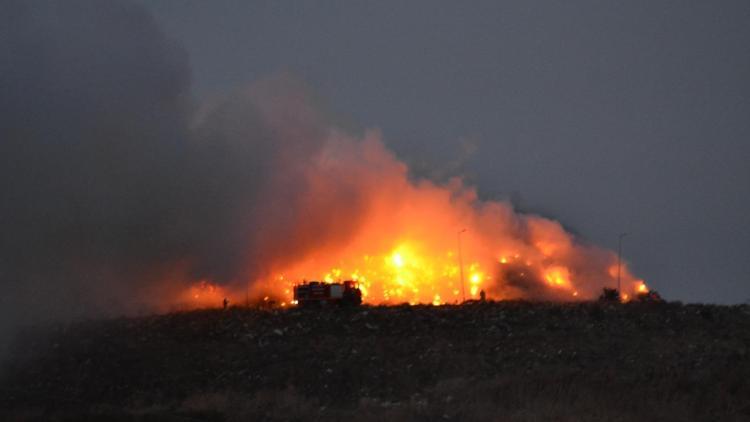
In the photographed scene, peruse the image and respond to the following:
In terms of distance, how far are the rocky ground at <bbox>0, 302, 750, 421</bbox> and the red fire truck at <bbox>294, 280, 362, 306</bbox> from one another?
594cm

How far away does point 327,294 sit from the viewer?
1816 inches

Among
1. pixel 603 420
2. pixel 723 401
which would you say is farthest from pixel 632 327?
pixel 603 420

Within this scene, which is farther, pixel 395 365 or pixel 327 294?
pixel 327 294

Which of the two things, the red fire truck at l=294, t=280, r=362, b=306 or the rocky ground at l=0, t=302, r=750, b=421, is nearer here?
the rocky ground at l=0, t=302, r=750, b=421

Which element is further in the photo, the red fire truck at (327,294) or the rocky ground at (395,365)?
the red fire truck at (327,294)

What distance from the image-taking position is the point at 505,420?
21359 millimetres

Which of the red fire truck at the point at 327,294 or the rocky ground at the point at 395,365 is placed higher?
the red fire truck at the point at 327,294

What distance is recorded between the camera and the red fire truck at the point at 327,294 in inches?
1806

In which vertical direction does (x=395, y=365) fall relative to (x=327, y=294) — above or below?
below

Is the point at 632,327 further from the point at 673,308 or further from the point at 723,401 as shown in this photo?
the point at 723,401

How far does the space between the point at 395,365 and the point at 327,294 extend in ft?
51.4

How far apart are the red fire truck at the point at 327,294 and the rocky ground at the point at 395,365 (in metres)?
5.94

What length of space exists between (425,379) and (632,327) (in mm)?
10360

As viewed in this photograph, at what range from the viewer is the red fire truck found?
4588 cm
